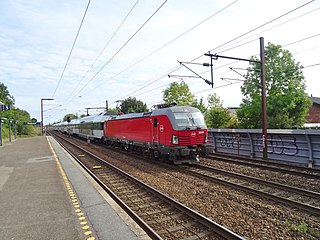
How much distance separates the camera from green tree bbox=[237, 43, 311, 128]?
35.2m

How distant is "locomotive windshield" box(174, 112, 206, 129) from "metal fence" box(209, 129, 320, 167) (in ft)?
13.5

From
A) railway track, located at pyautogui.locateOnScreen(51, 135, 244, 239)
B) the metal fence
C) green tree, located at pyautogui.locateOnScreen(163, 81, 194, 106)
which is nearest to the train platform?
railway track, located at pyautogui.locateOnScreen(51, 135, 244, 239)

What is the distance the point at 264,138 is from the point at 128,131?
9316mm

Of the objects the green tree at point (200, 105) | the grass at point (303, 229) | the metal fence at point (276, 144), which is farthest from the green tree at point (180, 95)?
the grass at point (303, 229)

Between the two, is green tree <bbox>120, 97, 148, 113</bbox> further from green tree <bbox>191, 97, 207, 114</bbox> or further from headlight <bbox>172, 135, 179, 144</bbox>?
headlight <bbox>172, 135, 179, 144</bbox>

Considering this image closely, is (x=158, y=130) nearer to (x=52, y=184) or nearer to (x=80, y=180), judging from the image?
(x=80, y=180)

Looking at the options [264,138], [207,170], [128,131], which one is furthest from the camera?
[128,131]

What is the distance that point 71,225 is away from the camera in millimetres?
5086

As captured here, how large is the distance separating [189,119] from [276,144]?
17.5ft

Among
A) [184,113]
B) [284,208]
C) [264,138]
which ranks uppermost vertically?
[184,113]

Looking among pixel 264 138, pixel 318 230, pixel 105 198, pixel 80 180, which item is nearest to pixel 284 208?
pixel 318 230

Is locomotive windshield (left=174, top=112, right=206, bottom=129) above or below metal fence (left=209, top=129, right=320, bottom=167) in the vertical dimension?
above

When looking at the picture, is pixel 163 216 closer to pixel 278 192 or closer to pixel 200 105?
pixel 278 192

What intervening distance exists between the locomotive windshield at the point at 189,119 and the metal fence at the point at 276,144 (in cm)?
411
